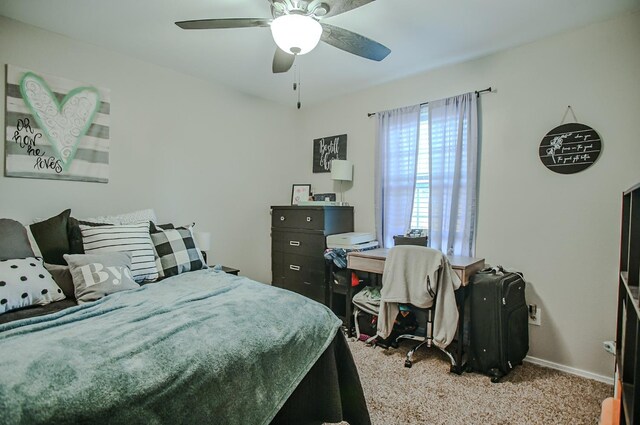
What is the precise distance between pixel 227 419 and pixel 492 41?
2840 mm

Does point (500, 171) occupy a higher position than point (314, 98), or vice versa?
point (314, 98)

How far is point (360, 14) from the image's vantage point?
2053 millimetres

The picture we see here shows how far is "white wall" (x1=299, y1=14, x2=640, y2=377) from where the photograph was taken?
2092mm

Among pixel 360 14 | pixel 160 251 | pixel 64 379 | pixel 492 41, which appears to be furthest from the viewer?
pixel 492 41

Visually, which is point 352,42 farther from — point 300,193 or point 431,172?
point 300,193

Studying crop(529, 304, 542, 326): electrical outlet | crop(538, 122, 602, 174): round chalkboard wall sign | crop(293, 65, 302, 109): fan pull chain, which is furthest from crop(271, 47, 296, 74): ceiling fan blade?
crop(529, 304, 542, 326): electrical outlet

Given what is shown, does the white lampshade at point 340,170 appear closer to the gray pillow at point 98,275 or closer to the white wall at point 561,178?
the white wall at point 561,178

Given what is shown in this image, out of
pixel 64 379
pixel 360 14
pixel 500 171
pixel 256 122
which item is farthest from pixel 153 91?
pixel 500 171

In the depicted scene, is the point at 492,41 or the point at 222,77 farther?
the point at 222,77

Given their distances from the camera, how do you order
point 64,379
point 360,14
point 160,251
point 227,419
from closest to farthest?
point 64,379 < point 227,419 < point 360,14 < point 160,251

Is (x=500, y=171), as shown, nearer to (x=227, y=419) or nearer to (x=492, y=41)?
(x=492, y=41)

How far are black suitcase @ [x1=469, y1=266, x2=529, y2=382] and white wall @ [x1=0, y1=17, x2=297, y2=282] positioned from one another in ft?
7.63

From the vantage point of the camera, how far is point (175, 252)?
7.31 ft

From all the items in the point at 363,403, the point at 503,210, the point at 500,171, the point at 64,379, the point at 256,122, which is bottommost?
the point at 363,403
